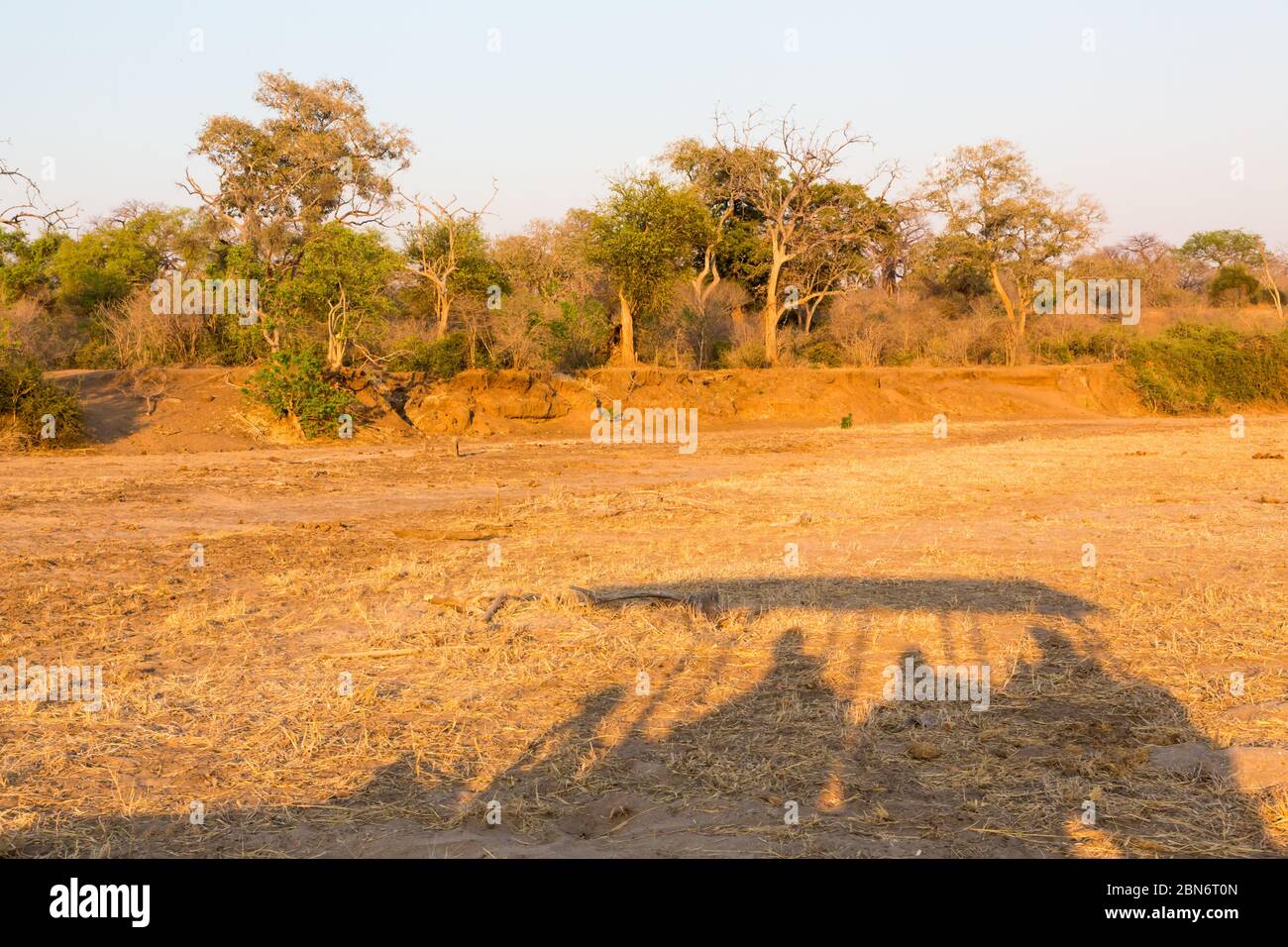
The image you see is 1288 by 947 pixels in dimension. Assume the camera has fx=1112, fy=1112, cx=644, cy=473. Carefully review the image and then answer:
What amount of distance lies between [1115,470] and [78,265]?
2499 cm

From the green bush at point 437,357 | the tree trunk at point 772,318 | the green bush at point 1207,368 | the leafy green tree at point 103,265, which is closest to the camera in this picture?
the green bush at point 437,357

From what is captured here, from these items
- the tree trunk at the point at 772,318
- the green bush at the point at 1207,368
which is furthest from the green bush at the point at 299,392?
the green bush at the point at 1207,368

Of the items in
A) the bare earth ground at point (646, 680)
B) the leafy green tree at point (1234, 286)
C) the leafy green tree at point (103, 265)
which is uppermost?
the leafy green tree at point (1234, 286)

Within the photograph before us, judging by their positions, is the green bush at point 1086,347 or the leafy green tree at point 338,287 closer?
the leafy green tree at point 338,287

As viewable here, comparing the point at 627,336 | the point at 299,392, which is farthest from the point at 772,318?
the point at 299,392

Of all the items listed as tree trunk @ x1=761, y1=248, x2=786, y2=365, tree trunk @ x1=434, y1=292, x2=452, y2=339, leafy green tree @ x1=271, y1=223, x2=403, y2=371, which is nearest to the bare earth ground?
Result: leafy green tree @ x1=271, y1=223, x2=403, y2=371

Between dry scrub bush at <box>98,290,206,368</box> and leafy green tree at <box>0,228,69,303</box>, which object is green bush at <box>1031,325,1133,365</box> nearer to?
dry scrub bush at <box>98,290,206,368</box>

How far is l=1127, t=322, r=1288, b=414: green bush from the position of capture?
31656 mm

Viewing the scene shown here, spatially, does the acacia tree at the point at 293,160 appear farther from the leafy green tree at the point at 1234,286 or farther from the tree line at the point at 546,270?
the leafy green tree at the point at 1234,286

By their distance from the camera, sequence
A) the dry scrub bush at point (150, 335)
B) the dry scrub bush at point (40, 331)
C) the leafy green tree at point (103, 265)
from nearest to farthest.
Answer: the dry scrub bush at point (40, 331) → the dry scrub bush at point (150, 335) → the leafy green tree at point (103, 265)

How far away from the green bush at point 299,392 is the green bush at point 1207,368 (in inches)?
894

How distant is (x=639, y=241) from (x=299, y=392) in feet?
34.4

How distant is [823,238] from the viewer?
32.8 m

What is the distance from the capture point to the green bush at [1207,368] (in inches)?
1246
